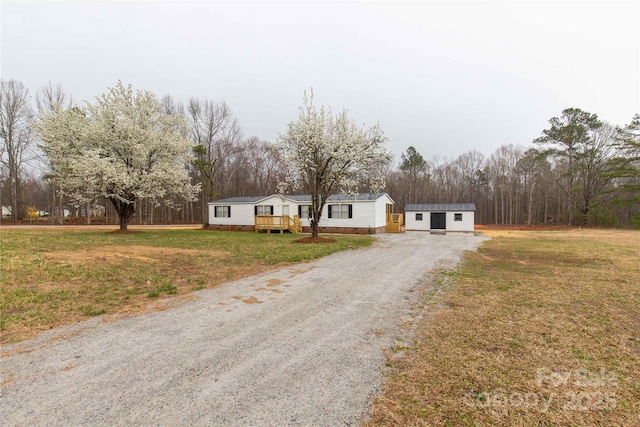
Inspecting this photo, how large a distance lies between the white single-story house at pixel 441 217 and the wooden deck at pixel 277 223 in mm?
10780

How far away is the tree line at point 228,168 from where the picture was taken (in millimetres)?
18062

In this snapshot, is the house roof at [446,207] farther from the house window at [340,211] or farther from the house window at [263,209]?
the house window at [263,209]

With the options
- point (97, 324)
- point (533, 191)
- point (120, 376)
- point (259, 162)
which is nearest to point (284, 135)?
point (97, 324)

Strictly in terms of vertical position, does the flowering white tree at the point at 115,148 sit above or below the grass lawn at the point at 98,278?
above

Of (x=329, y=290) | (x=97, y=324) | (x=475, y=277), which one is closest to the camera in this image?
(x=97, y=324)

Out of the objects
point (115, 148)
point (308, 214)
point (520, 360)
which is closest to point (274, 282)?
point (520, 360)

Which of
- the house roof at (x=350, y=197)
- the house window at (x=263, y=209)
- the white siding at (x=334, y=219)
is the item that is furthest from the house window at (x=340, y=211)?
the house window at (x=263, y=209)

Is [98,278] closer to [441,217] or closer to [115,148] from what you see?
[115,148]

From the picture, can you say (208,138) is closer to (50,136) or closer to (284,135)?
(50,136)

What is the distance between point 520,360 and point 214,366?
314 centimetres

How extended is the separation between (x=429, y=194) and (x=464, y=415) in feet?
156

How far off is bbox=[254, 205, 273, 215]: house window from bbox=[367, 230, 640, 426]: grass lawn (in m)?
Answer: 18.1

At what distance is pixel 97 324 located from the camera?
13.1 ft

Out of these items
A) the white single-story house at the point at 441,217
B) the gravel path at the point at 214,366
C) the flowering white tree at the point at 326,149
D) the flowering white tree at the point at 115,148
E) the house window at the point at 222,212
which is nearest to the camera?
the gravel path at the point at 214,366
